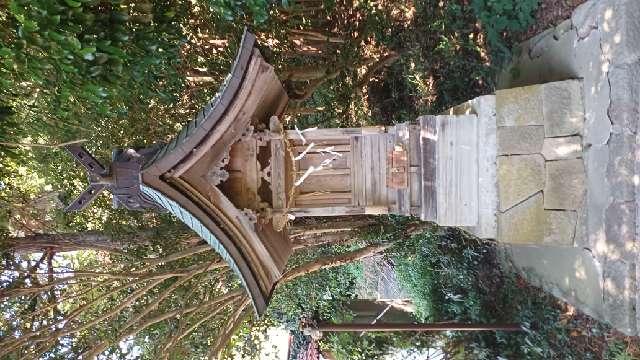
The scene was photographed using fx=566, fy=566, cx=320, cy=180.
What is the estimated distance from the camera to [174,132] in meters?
7.94

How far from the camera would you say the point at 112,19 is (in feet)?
16.0

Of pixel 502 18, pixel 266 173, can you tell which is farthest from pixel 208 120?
pixel 502 18

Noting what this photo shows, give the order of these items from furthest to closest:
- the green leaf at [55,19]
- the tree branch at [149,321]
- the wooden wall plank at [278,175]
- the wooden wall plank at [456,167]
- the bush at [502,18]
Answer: the tree branch at [149,321] < the bush at [502,18] < the wooden wall plank at [456,167] < the wooden wall plank at [278,175] < the green leaf at [55,19]

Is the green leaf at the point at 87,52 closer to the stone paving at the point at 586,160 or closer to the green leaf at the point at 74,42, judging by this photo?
the green leaf at the point at 74,42

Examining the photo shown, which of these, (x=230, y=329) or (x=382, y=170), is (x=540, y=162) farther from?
(x=230, y=329)

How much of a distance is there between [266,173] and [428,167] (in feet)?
4.38

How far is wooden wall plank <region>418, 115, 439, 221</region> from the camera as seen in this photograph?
464 cm

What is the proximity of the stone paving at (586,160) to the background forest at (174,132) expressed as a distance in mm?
804

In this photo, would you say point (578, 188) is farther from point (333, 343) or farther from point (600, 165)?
point (333, 343)

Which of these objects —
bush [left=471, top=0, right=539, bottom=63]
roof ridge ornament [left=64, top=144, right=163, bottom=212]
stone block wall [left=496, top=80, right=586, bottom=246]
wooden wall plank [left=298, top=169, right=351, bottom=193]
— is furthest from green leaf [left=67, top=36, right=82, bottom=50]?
bush [left=471, top=0, right=539, bottom=63]

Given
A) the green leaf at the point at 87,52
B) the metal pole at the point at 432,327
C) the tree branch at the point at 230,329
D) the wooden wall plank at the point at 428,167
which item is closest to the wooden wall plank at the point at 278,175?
the wooden wall plank at the point at 428,167

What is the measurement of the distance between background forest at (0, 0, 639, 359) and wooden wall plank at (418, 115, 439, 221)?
162 cm

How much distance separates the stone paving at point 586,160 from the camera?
3811 mm

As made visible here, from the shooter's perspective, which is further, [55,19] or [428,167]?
[428,167]
